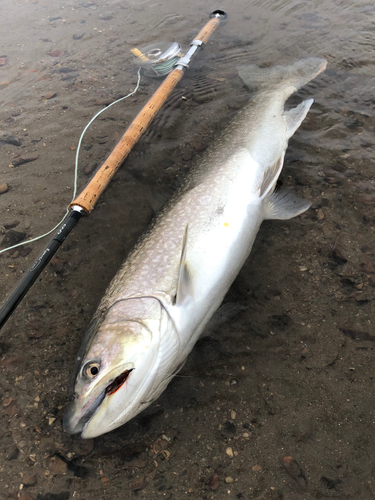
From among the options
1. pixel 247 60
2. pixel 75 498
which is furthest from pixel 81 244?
pixel 247 60

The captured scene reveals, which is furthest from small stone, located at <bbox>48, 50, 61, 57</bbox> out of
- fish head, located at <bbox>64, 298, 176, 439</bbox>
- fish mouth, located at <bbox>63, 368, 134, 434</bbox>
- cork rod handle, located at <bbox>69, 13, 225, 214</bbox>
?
fish mouth, located at <bbox>63, 368, 134, 434</bbox>

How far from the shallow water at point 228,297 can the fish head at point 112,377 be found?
1.29 ft

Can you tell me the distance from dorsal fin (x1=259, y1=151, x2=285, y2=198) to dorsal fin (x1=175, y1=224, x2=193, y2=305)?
46.5 inches

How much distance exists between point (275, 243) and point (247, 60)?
3.75 metres

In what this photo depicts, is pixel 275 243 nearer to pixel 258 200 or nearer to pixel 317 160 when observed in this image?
pixel 258 200

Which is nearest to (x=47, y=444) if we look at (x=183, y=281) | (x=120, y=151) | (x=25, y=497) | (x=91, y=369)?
(x=25, y=497)

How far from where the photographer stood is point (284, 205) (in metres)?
3.46

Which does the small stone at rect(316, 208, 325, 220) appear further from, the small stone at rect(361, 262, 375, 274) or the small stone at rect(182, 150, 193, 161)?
the small stone at rect(182, 150, 193, 161)

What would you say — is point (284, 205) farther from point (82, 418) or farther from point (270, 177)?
point (82, 418)

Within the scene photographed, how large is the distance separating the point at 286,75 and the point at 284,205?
2266 millimetres

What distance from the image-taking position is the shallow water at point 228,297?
2.38m

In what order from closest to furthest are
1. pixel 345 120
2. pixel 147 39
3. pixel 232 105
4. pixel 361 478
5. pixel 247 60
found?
pixel 361 478 → pixel 345 120 → pixel 232 105 → pixel 247 60 → pixel 147 39

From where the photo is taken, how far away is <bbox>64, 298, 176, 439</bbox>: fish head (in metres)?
2.22

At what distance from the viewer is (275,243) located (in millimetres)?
3447
